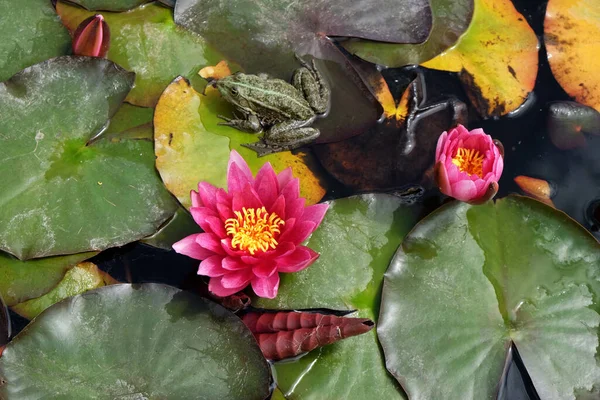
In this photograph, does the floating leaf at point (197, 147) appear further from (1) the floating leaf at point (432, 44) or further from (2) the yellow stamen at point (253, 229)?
(1) the floating leaf at point (432, 44)

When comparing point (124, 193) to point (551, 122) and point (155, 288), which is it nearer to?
point (155, 288)

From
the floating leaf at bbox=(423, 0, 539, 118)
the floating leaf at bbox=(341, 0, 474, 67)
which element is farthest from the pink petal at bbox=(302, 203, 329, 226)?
the floating leaf at bbox=(423, 0, 539, 118)

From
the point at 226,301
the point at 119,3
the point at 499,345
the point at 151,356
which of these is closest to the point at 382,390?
the point at 499,345

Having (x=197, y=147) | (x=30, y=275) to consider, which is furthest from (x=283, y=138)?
(x=30, y=275)

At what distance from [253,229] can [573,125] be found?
2.01 meters

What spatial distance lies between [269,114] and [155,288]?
1.19m

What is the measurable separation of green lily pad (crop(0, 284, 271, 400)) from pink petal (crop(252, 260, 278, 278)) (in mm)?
257

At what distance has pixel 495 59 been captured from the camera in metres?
3.28

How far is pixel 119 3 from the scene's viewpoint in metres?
3.19

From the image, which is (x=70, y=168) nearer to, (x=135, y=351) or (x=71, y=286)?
(x=71, y=286)

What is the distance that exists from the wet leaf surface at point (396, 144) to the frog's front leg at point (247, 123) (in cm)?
38

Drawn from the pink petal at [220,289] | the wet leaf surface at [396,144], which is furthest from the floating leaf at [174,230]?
the wet leaf surface at [396,144]

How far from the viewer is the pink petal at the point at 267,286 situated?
243 centimetres

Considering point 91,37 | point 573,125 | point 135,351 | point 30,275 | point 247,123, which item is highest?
point 91,37
